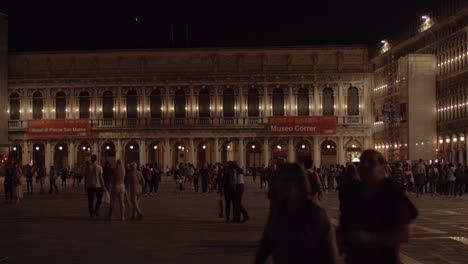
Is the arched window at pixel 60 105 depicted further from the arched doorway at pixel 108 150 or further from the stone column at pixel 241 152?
the stone column at pixel 241 152

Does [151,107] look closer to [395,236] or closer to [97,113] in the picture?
[97,113]

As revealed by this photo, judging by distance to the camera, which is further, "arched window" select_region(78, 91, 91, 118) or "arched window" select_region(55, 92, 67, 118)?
"arched window" select_region(78, 91, 91, 118)

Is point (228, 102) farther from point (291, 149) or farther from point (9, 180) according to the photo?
point (9, 180)

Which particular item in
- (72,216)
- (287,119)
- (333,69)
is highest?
(333,69)

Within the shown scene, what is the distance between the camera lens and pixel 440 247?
43.4 feet

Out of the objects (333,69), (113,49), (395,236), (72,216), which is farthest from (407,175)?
(113,49)

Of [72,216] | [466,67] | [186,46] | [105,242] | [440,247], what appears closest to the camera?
[440,247]

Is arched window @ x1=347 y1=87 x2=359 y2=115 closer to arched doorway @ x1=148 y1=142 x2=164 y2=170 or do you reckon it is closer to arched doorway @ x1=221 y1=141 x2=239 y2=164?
arched doorway @ x1=221 y1=141 x2=239 y2=164

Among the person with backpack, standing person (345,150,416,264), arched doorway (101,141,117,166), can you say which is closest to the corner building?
arched doorway (101,141,117,166)

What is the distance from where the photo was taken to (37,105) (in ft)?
225

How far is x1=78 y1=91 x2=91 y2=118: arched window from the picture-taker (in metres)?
68.4

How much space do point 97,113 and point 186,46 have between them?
435 inches

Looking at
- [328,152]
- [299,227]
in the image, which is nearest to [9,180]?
[299,227]

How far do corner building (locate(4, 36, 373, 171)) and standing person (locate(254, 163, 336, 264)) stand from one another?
61971 mm
